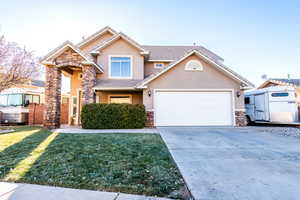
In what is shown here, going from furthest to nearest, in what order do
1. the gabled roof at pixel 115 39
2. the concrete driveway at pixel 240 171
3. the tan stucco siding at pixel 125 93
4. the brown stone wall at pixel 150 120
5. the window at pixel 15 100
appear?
the window at pixel 15 100 → the tan stucco siding at pixel 125 93 → the gabled roof at pixel 115 39 → the brown stone wall at pixel 150 120 → the concrete driveway at pixel 240 171

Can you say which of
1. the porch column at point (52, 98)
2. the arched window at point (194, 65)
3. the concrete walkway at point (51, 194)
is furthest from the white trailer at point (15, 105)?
the arched window at point (194, 65)

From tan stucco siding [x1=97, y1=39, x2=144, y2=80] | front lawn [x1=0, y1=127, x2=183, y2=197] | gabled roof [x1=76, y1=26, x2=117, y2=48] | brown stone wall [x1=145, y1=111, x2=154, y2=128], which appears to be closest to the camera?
front lawn [x1=0, y1=127, x2=183, y2=197]

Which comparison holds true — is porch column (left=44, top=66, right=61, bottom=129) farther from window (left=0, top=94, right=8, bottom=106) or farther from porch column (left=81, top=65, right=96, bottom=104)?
window (left=0, top=94, right=8, bottom=106)

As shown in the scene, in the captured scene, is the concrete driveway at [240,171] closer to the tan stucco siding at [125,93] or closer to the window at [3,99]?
the tan stucco siding at [125,93]

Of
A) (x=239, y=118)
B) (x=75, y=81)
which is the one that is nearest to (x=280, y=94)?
(x=239, y=118)

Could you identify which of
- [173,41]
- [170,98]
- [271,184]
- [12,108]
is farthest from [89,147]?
[173,41]

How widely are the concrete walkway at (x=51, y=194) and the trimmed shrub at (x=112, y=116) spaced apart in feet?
21.6

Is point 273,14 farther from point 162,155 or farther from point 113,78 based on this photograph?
point 162,155

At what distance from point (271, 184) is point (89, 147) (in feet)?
16.2

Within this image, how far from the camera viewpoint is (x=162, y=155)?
14.1 feet

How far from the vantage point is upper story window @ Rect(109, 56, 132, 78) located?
11938mm

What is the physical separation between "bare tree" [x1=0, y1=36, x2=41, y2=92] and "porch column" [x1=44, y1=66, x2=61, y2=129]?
1422 millimetres

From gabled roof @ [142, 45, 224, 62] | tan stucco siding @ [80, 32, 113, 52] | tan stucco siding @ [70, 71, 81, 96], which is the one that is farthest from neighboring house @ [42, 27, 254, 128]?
tan stucco siding @ [80, 32, 113, 52]

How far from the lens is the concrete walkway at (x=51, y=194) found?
2.29 m
